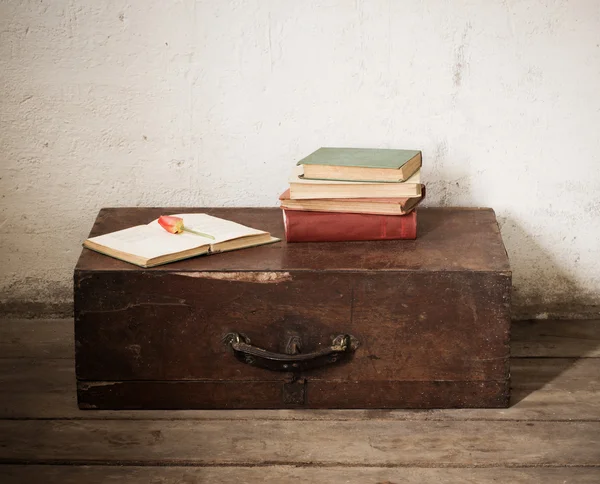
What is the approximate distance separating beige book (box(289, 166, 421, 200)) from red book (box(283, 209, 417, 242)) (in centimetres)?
4

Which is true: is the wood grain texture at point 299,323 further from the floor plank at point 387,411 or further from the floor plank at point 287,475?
the floor plank at point 287,475

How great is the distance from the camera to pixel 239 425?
1.77 metres

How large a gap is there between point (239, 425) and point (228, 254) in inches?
14.0

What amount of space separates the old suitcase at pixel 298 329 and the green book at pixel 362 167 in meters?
0.15

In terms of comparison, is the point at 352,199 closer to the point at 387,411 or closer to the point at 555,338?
the point at 387,411

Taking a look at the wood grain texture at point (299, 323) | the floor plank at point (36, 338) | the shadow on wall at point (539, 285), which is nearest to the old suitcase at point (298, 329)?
the wood grain texture at point (299, 323)

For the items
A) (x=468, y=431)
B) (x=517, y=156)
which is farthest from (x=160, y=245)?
(x=517, y=156)

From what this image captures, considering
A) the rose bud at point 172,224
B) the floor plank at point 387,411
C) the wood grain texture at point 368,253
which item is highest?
the rose bud at point 172,224

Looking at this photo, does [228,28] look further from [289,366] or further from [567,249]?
[567,249]

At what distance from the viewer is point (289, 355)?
174 cm

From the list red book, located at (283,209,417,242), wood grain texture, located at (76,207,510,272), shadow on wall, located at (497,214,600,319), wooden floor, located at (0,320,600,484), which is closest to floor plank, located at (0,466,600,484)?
wooden floor, located at (0,320,600,484)

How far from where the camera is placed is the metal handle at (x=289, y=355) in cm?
174

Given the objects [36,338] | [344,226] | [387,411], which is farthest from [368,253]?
A: [36,338]

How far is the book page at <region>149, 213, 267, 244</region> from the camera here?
6.04 feet
